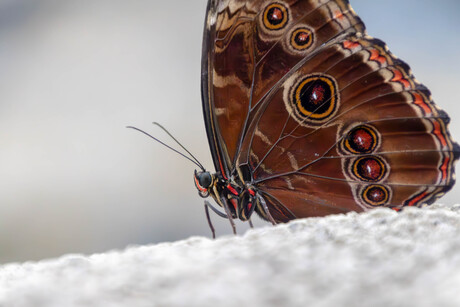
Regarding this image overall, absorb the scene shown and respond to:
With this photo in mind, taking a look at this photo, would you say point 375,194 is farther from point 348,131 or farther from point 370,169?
point 348,131

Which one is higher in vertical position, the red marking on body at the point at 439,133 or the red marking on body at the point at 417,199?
the red marking on body at the point at 439,133

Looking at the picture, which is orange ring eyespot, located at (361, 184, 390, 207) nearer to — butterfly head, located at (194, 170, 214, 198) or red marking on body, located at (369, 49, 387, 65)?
red marking on body, located at (369, 49, 387, 65)

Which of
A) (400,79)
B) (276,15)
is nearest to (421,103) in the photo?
(400,79)

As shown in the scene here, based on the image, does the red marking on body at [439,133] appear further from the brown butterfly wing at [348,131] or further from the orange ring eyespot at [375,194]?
the orange ring eyespot at [375,194]

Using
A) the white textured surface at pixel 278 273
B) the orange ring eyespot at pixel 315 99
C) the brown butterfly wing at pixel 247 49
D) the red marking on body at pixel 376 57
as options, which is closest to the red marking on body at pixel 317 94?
the orange ring eyespot at pixel 315 99

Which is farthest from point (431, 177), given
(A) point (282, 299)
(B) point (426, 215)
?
(A) point (282, 299)

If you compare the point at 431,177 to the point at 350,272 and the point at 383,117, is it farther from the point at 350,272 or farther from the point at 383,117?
the point at 350,272
